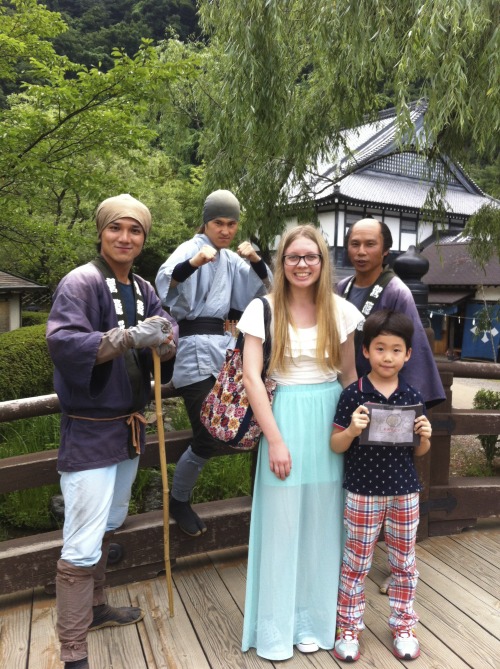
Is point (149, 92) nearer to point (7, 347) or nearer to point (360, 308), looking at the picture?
point (7, 347)

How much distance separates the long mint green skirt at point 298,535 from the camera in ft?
6.35

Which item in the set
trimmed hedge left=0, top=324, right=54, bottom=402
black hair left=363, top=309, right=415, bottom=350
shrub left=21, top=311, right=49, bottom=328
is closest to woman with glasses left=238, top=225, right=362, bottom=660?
black hair left=363, top=309, right=415, bottom=350

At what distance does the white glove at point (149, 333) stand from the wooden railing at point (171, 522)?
820 millimetres

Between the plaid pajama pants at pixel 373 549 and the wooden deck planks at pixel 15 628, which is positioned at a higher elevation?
the plaid pajama pants at pixel 373 549

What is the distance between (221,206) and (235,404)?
880mm

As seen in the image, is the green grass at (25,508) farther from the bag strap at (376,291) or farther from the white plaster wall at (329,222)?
the white plaster wall at (329,222)

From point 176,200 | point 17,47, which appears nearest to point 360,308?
point 17,47

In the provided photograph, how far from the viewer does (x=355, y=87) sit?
527 cm

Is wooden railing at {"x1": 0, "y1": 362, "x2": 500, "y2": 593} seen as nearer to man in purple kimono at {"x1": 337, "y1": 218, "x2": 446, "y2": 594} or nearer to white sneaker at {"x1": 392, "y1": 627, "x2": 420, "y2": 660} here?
man in purple kimono at {"x1": 337, "y1": 218, "x2": 446, "y2": 594}

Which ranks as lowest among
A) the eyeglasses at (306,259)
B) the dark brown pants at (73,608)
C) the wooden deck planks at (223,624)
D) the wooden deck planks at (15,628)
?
the wooden deck planks at (15,628)

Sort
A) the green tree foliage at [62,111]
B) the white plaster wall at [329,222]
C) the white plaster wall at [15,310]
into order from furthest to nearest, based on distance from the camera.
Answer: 1. the white plaster wall at [329,222]
2. the white plaster wall at [15,310]
3. the green tree foliage at [62,111]

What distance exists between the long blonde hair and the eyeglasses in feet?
0.08

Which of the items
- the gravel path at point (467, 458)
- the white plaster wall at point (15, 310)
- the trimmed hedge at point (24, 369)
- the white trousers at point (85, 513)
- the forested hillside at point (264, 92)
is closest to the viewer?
the white trousers at point (85, 513)

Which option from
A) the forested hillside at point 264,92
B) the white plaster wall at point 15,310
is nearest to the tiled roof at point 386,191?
the white plaster wall at point 15,310
